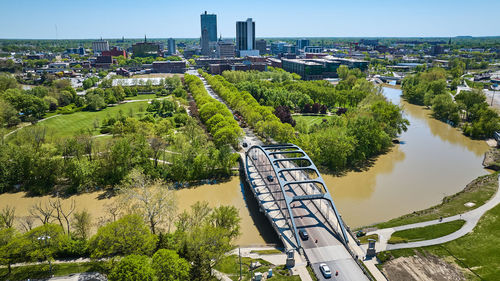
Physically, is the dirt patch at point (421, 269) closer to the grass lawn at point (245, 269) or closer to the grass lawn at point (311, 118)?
the grass lawn at point (245, 269)

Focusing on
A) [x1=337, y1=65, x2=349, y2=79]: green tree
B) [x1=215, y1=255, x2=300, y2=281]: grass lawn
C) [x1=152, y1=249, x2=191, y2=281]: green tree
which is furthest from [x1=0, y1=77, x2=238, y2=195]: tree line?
[x1=337, y1=65, x2=349, y2=79]: green tree

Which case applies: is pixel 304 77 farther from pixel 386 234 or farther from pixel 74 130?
pixel 386 234

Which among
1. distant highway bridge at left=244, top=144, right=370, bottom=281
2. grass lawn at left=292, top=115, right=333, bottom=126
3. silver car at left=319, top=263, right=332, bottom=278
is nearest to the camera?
silver car at left=319, top=263, right=332, bottom=278

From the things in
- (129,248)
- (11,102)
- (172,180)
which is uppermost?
(11,102)

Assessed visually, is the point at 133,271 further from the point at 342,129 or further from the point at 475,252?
the point at 342,129

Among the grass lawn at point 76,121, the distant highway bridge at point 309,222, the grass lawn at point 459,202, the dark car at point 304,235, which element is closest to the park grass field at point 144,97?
the grass lawn at point 76,121

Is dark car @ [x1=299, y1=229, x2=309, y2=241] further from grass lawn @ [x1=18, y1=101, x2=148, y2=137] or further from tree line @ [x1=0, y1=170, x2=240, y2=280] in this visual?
grass lawn @ [x1=18, y1=101, x2=148, y2=137]

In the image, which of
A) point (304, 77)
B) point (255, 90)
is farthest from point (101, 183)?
point (304, 77)
